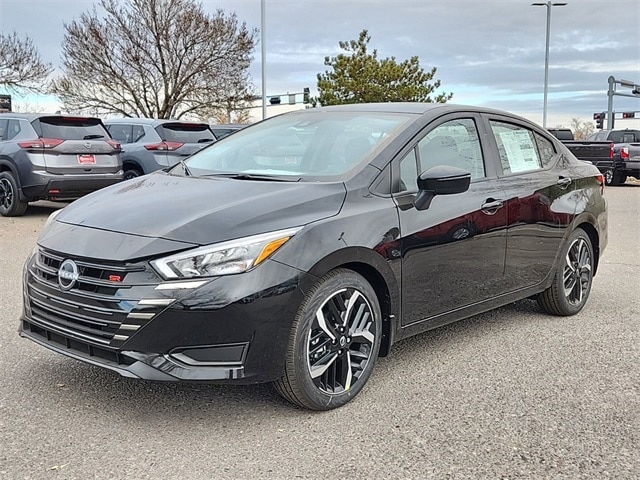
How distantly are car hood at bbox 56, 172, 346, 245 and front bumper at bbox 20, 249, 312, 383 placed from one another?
0.70 feet

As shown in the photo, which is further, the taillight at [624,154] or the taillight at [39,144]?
the taillight at [624,154]

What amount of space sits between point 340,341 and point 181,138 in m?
9.87

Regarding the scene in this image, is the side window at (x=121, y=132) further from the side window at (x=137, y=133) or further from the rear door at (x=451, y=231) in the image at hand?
the rear door at (x=451, y=231)

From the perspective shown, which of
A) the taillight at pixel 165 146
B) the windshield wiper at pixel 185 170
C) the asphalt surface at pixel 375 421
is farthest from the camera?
the taillight at pixel 165 146

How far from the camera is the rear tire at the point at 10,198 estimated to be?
1066cm

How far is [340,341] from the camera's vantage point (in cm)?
342

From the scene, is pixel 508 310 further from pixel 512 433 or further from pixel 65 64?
pixel 65 64

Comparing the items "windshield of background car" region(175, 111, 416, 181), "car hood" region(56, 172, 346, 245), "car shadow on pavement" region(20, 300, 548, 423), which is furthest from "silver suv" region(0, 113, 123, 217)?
"car hood" region(56, 172, 346, 245)

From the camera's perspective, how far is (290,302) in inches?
123

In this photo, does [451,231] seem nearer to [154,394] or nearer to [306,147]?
[306,147]

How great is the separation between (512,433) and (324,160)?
6.00ft

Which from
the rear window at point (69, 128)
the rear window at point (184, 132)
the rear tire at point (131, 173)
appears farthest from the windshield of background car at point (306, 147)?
the rear tire at point (131, 173)

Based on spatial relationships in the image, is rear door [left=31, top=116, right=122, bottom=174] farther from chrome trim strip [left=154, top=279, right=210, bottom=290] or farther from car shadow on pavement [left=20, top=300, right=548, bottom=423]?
chrome trim strip [left=154, top=279, right=210, bottom=290]

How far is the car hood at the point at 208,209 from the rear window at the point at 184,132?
8956mm
